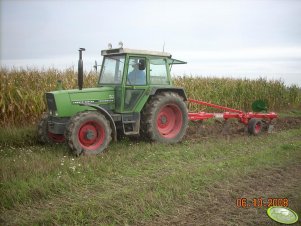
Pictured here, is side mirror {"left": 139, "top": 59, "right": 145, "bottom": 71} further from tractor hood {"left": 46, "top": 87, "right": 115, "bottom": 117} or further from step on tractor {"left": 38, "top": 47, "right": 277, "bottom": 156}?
tractor hood {"left": 46, "top": 87, "right": 115, "bottom": 117}

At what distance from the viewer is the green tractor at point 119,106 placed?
648 cm

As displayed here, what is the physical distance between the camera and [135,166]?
578cm

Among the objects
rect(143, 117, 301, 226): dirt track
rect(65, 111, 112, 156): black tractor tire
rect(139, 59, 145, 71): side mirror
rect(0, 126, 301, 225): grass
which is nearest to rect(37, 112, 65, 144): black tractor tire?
rect(0, 126, 301, 225): grass

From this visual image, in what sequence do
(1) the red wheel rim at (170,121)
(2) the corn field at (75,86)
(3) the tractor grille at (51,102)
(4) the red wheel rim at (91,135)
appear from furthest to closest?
(2) the corn field at (75,86)
(1) the red wheel rim at (170,121)
(3) the tractor grille at (51,102)
(4) the red wheel rim at (91,135)

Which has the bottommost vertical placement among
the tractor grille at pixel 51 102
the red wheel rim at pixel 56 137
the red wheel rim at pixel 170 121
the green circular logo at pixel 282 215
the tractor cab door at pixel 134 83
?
the green circular logo at pixel 282 215

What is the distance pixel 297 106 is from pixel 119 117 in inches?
579

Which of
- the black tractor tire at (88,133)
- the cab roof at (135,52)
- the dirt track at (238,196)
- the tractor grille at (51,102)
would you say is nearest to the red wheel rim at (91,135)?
the black tractor tire at (88,133)

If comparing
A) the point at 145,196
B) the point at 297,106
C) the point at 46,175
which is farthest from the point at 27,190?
the point at 297,106

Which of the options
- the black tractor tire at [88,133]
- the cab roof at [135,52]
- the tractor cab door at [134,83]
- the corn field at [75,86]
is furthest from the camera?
the corn field at [75,86]

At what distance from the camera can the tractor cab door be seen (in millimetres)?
7223

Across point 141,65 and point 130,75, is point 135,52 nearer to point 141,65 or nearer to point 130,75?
point 141,65

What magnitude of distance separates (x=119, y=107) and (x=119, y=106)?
0.08ft

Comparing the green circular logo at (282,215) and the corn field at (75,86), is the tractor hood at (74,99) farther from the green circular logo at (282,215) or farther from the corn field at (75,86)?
the green circular logo at (282,215)

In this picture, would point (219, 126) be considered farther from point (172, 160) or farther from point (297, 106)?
point (297, 106)
